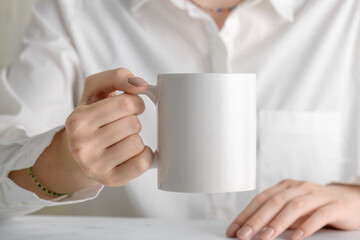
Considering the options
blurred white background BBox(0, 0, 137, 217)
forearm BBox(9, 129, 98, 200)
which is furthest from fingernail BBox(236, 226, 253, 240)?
blurred white background BBox(0, 0, 137, 217)

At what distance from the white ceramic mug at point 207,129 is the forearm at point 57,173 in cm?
23

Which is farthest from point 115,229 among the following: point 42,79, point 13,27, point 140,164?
point 13,27

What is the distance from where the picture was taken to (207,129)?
0.73 meters

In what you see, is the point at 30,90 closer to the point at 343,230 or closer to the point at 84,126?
the point at 84,126

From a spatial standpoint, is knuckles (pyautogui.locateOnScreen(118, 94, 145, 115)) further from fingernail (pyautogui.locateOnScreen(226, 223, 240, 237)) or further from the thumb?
fingernail (pyautogui.locateOnScreen(226, 223, 240, 237))

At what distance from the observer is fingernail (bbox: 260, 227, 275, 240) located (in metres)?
0.88

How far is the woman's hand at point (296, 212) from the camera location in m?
0.89

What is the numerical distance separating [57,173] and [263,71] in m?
0.68

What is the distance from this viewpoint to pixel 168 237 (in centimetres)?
92

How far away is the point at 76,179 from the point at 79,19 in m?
0.68

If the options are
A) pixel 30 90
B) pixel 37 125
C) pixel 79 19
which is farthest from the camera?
Answer: pixel 79 19

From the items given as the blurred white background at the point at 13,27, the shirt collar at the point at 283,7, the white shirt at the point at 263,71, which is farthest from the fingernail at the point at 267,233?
the blurred white background at the point at 13,27

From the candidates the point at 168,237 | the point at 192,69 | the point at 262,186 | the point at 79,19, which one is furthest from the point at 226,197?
the point at 79,19

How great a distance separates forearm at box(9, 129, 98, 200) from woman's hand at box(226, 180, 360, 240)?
0.28m
